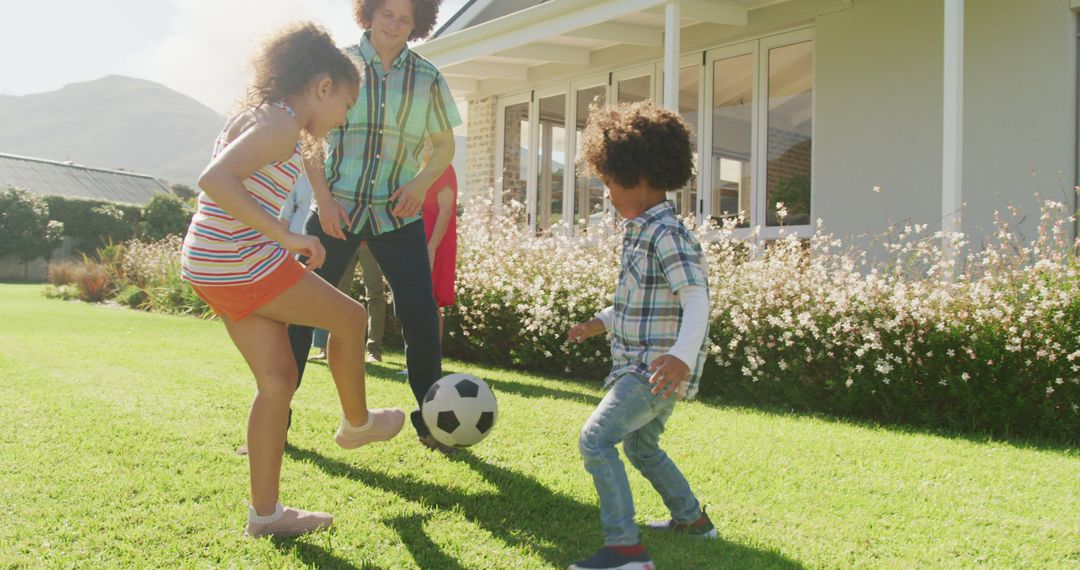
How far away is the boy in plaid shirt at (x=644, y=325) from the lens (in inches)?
95.8

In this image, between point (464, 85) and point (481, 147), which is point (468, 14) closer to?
point (464, 85)

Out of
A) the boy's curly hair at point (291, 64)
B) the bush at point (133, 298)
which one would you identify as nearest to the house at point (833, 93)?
the boy's curly hair at point (291, 64)

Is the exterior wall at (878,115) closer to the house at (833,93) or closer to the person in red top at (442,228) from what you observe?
the house at (833,93)

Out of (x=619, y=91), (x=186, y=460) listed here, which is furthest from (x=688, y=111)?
(x=186, y=460)

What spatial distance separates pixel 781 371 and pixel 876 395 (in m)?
0.61

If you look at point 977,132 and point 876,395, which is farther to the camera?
point 977,132

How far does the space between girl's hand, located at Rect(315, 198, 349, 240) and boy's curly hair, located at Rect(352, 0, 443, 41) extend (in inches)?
36.4

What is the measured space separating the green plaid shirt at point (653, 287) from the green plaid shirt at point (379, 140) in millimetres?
1331

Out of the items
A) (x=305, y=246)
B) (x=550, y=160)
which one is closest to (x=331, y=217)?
(x=305, y=246)

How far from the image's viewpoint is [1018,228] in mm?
7309

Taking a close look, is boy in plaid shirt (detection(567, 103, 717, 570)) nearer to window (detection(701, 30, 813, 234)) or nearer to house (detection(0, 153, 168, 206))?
window (detection(701, 30, 813, 234))

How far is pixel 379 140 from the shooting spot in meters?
3.65

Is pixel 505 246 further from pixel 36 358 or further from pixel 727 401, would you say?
pixel 36 358

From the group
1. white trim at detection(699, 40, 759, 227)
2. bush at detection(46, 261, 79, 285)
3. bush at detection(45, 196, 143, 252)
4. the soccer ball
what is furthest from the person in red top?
bush at detection(45, 196, 143, 252)
